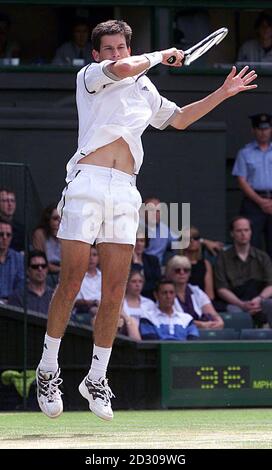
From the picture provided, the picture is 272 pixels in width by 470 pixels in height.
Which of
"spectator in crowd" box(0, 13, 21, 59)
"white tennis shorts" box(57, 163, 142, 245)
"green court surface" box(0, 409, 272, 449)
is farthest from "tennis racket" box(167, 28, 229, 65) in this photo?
"spectator in crowd" box(0, 13, 21, 59)

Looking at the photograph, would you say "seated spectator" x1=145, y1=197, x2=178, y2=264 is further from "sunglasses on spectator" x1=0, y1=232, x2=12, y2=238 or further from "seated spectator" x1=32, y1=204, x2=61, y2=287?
"sunglasses on spectator" x1=0, y1=232, x2=12, y2=238

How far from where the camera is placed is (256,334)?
Answer: 1273 centimetres

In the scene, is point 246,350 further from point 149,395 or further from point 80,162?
point 80,162

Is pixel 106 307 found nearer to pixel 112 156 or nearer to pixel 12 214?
pixel 112 156

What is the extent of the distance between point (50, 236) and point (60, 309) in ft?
18.2

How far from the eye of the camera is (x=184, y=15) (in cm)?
1576

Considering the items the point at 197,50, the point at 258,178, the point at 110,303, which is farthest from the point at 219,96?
the point at 258,178

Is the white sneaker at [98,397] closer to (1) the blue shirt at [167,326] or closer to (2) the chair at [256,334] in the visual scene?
(1) the blue shirt at [167,326]

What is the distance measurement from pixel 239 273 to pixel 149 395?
226 centimetres

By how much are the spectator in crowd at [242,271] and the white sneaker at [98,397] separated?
230 inches

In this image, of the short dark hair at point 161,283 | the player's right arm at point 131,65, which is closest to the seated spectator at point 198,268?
the short dark hair at point 161,283

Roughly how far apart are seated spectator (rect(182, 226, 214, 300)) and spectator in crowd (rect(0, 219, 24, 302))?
7.26 ft
